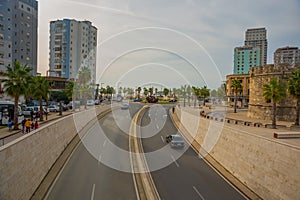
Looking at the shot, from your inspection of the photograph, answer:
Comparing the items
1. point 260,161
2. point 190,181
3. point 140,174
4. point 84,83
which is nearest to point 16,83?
point 140,174

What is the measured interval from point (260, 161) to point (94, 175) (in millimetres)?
11683

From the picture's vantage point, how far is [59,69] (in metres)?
104

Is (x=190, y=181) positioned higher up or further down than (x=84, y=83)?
further down

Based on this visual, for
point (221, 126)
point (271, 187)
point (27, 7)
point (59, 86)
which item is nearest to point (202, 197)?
point (271, 187)

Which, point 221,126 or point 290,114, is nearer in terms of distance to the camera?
point 221,126

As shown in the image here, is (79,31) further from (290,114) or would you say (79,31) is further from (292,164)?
(292,164)

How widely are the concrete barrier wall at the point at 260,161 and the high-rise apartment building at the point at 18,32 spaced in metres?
67.3

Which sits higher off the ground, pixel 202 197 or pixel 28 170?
pixel 28 170

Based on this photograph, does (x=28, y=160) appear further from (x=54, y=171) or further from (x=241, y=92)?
(x=241, y=92)

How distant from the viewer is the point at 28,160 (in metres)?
14.5

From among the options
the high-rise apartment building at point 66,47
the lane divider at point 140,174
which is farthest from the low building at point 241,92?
the lane divider at point 140,174

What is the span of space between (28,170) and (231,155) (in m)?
15.0

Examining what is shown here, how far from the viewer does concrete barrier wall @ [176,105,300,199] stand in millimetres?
13534

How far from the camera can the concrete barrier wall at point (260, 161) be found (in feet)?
44.4
